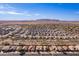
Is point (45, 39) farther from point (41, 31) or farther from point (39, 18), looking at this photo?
point (39, 18)

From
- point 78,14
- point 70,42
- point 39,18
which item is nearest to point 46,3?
point 39,18

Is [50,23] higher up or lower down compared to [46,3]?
lower down

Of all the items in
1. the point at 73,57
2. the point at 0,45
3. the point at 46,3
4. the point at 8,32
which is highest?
the point at 46,3

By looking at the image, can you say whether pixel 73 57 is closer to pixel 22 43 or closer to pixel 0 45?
pixel 22 43

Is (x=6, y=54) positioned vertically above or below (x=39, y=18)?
below

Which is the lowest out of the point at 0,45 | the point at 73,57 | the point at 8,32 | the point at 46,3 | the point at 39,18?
the point at 73,57

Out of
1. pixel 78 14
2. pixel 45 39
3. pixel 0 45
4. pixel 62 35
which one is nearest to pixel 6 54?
pixel 0 45
